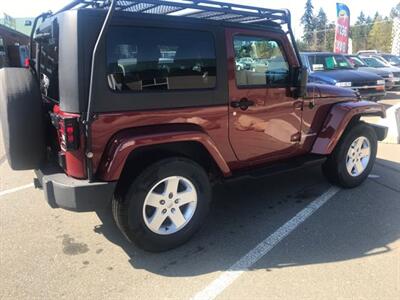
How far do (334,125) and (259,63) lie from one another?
1250 millimetres

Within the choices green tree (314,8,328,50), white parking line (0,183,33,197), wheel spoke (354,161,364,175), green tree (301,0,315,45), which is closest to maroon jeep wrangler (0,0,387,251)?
wheel spoke (354,161,364,175)

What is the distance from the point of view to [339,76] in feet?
35.6

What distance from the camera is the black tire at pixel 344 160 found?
4876 millimetres

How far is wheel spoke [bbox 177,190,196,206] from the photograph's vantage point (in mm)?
3606

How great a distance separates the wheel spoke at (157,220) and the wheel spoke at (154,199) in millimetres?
67

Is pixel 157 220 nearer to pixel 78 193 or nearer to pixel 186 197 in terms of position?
pixel 186 197

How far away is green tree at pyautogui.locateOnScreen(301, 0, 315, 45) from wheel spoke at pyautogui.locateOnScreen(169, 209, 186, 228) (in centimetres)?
10220

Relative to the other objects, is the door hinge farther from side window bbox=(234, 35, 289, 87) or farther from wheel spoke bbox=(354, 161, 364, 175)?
wheel spoke bbox=(354, 161, 364, 175)

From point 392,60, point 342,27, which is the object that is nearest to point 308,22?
point 342,27

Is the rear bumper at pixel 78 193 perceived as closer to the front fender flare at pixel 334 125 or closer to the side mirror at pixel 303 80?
the side mirror at pixel 303 80

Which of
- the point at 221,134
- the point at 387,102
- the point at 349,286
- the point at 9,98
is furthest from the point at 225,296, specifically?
the point at 387,102

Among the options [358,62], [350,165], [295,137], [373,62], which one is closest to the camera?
[295,137]

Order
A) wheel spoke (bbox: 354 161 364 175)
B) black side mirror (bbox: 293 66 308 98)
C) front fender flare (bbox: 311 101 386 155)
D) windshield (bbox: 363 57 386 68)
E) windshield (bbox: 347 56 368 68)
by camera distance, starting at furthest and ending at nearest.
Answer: windshield (bbox: 363 57 386 68) → windshield (bbox: 347 56 368 68) → wheel spoke (bbox: 354 161 364 175) → front fender flare (bbox: 311 101 386 155) → black side mirror (bbox: 293 66 308 98)

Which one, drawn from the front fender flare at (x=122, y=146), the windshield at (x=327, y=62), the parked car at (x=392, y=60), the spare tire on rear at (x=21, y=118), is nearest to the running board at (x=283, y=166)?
the front fender flare at (x=122, y=146)
